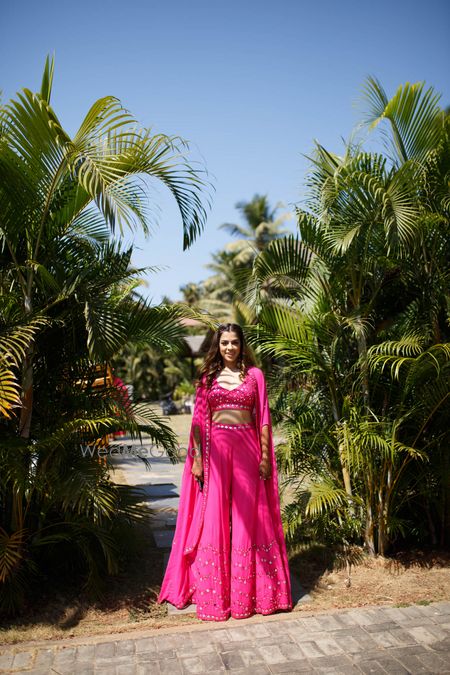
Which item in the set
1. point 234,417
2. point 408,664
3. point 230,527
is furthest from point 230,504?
point 408,664

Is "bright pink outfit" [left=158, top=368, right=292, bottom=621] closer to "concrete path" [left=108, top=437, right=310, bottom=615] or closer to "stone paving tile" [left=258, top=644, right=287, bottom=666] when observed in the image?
"concrete path" [left=108, top=437, right=310, bottom=615]

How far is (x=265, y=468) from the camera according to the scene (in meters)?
4.04

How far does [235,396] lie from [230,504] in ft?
2.46

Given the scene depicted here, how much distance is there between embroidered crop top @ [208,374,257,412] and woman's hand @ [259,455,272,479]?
0.36 metres

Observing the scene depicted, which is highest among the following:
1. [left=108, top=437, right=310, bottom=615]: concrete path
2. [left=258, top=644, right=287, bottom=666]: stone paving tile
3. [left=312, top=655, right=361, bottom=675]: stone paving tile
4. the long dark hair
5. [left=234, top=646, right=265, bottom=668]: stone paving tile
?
the long dark hair

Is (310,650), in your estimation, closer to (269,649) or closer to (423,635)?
(269,649)

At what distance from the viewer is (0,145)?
3.62 m

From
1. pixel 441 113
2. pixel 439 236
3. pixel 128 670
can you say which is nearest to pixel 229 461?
pixel 128 670

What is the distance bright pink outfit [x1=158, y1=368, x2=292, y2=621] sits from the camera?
3.85 m

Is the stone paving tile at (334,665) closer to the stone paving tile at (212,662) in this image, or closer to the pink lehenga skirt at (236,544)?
the stone paving tile at (212,662)

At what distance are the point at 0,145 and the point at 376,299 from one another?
123 inches

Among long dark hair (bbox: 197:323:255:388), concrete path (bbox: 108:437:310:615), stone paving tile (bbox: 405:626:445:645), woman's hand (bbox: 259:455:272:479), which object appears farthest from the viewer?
concrete path (bbox: 108:437:310:615)

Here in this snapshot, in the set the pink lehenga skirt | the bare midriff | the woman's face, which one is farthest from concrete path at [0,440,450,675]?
the woman's face

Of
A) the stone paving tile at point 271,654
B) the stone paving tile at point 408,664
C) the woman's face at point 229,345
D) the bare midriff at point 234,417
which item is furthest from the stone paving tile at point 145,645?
the woman's face at point 229,345
